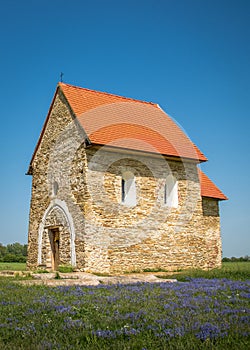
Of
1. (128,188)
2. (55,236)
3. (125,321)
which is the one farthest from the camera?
(55,236)

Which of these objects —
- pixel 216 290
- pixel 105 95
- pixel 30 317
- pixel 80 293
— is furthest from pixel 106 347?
pixel 105 95

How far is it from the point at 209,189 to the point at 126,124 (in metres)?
7.73

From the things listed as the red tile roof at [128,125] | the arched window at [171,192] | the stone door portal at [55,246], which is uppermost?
the red tile roof at [128,125]

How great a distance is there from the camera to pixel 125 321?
19.3 feet

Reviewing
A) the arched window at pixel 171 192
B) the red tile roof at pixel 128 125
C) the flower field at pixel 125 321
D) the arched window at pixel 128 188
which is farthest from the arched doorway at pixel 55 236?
the flower field at pixel 125 321

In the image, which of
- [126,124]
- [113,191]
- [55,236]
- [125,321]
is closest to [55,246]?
[55,236]

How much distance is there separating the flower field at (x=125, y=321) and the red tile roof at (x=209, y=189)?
16292mm

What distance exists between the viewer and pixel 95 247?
1744 centimetres

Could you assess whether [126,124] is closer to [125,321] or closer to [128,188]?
[128,188]

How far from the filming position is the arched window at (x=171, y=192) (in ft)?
69.4

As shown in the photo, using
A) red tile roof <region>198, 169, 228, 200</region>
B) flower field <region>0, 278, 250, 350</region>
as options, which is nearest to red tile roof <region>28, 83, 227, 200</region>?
red tile roof <region>198, 169, 228, 200</region>

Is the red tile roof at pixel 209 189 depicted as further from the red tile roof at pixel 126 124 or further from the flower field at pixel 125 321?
the flower field at pixel 125 321

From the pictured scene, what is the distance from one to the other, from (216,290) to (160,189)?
11.6m

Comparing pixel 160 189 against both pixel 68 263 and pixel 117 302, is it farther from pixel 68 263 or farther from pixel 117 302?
pixel 117 302
